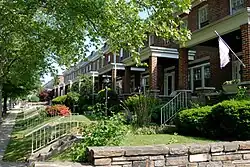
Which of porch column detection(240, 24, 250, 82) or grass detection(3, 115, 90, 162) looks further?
grass detection(3, 115, 90, 162)

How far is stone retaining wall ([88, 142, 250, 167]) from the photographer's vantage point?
5301mm

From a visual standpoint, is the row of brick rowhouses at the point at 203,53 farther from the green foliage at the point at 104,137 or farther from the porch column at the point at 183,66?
the green foliage at the point at 104,137

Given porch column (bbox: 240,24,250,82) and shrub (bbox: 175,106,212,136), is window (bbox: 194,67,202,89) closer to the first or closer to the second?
porch column (bbox: 240,24,250,82)

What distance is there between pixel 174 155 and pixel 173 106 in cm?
753

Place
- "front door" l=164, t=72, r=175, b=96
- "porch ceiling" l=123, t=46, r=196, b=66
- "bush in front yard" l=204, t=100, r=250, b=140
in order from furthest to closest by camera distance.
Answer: "front door" l=164, t=72, r=175, b=96 < "porch ceiling" l=123, t=46, r=196, b=66 < "bush in front yard" l=204, t=100, r=250, b=140

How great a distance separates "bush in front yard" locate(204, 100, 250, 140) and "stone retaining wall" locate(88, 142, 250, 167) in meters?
1.88

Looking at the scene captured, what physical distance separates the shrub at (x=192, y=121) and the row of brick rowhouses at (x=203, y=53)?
240 centimetres

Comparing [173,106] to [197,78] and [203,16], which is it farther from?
[203,16]

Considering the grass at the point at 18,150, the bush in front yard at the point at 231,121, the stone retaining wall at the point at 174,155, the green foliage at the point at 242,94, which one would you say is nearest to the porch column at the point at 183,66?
the green foliage at the point at 242,94

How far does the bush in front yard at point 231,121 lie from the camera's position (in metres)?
8.00

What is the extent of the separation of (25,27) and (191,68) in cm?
1209

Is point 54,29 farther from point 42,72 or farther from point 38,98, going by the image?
point 38,98

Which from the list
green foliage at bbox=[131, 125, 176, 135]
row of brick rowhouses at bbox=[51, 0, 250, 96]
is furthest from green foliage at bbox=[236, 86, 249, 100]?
green foliage at bbox=[131, 125, 176, 135]

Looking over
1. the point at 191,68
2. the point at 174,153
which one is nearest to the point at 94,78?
the point at 191,68
